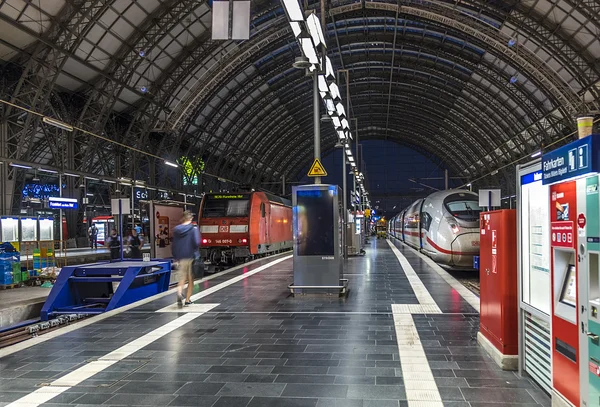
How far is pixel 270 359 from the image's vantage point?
5305 millimetres

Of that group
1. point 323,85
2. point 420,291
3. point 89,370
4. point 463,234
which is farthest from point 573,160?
point 463,234

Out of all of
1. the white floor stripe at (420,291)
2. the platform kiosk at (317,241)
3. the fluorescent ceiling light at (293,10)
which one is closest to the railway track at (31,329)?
the platform kiosk at (317,241)

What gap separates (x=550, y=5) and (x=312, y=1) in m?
12.0

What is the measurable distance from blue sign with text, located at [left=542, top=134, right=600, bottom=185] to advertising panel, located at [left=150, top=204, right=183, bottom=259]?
14.7m

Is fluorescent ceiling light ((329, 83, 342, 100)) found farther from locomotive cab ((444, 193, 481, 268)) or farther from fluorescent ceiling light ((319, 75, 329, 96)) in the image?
locomotive cab ((444, 193, 481, 268))

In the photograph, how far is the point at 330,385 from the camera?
446cm

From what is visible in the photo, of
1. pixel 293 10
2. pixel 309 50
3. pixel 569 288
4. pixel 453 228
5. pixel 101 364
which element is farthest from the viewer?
pixel 453 228

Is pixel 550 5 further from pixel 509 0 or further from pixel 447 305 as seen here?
pixel 447 305

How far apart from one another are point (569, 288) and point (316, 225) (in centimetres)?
634

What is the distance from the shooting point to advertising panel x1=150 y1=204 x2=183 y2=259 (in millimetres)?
16688

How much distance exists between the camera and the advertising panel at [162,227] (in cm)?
1669

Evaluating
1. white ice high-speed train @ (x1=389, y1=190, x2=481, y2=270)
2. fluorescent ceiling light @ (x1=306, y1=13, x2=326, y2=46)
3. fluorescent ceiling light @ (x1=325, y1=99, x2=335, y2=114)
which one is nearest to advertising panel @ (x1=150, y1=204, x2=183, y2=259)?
fluorescent ceiling light @ (x1=325, y1=99, x2=335, y2=114)

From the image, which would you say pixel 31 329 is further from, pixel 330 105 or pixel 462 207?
pixel 462 207

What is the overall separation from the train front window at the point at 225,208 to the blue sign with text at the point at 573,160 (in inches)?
640
